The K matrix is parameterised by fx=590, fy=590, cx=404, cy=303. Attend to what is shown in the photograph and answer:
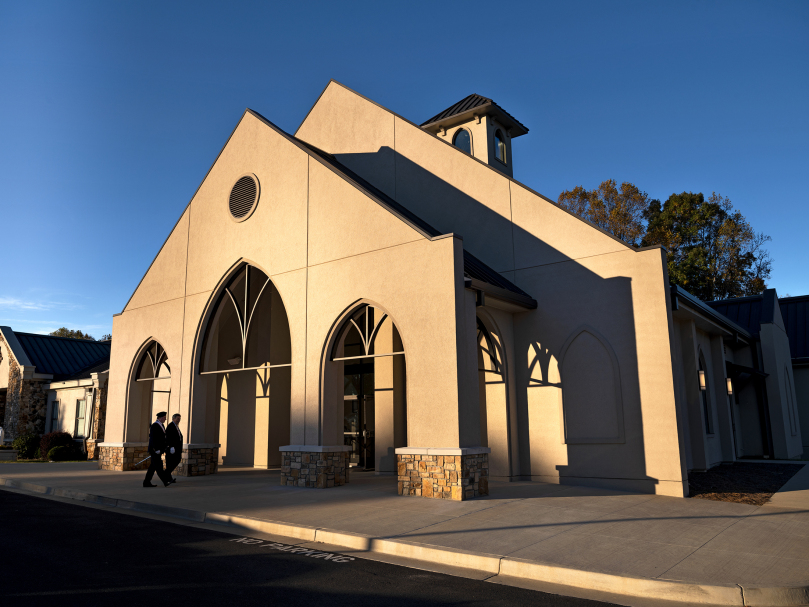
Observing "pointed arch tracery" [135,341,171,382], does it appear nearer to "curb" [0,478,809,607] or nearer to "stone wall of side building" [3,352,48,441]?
"curb" [0,478,809,607]

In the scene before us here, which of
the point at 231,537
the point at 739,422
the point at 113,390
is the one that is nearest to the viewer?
the point at 231,537

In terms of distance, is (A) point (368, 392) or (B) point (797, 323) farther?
(B) point (797, 323)

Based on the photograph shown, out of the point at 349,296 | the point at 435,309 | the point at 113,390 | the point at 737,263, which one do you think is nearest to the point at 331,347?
the point at 349,296

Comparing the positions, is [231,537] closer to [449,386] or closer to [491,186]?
[449,386]

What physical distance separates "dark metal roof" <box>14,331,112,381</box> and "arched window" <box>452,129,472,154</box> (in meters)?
21.7

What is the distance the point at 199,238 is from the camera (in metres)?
16.5

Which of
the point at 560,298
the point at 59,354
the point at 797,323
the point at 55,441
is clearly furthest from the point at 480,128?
the point at 59,354

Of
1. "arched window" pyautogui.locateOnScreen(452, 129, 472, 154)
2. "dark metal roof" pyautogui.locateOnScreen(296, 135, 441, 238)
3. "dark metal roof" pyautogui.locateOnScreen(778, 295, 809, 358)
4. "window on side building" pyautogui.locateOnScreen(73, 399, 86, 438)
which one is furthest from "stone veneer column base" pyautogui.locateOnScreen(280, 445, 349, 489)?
"dark metal roof" pyautogui.locateOnScreen(778, 295, 809, 358)

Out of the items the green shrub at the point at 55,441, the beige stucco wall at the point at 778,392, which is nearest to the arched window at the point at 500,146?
the beige stucco wall at the point at 778,392

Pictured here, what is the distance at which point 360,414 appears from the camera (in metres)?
16.8

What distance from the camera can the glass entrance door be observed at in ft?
54.5

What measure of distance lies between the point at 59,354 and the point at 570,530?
31215mm

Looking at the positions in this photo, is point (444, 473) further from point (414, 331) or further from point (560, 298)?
point (560, 298)

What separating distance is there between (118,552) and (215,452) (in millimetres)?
9303
